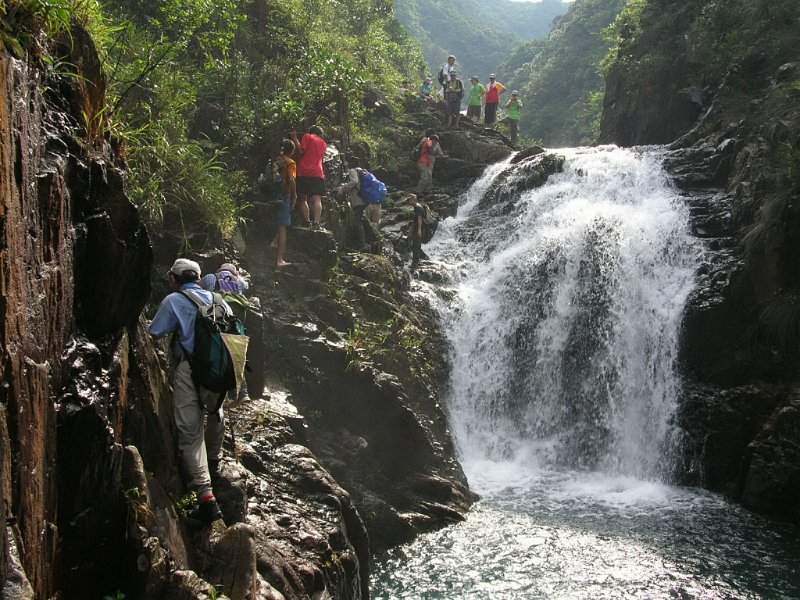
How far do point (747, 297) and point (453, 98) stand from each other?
13714 millimetres

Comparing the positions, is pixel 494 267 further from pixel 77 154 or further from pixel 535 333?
pixel 77 154

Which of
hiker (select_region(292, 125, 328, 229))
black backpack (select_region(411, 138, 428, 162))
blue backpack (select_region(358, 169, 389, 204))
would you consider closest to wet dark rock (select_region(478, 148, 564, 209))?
black backpack (select_region(411, 138, 428, 162))

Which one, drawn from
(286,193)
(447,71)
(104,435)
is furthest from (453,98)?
(104,435)

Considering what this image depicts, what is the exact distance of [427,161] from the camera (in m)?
21.9

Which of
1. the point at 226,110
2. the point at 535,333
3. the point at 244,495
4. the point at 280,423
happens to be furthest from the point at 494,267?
the point at 244,495

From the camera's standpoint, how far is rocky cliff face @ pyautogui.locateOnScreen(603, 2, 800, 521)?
1245cm

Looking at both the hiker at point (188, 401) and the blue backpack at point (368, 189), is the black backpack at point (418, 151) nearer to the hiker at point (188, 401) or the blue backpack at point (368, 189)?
the blue backpack at point (368, 189)

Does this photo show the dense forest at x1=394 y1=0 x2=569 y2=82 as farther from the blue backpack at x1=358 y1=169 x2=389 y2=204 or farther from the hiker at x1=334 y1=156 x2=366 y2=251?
the hiker at x1=334 y1=156 x2=366 y2=251

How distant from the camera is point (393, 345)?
44.7 feet

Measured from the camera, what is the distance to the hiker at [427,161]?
71.0ft

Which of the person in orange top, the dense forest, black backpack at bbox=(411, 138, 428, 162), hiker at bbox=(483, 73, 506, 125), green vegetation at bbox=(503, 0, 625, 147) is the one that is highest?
the dense forest

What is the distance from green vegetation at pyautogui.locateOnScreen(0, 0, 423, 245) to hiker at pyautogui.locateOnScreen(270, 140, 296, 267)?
742 mm

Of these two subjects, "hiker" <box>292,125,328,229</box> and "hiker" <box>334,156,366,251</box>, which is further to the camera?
"hiker" <box>334,156,366,251</box>

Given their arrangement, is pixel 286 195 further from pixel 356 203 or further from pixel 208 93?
pixel 208 93
